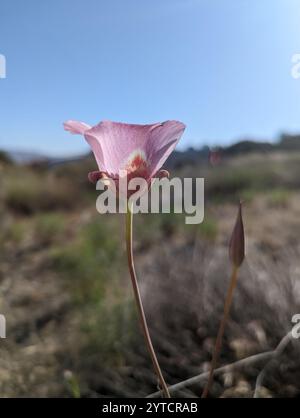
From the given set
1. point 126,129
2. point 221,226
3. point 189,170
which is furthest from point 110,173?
point 189,170

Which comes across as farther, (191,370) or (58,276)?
(58,276)

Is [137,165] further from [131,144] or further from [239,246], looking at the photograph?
[239,246]

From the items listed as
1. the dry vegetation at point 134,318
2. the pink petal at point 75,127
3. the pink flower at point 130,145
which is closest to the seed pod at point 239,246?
the pink flower at point 130,145

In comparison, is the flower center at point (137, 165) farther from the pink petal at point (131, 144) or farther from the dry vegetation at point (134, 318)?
the dry vegetation at point (134, 318)

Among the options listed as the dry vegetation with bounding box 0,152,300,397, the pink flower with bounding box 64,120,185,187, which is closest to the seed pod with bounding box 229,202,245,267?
the pink flower with bounding box 64,120,185,187

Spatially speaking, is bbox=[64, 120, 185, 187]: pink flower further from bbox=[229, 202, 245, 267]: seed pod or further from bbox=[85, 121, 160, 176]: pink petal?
bbox=[229, 202, 245, 267]: seed pod

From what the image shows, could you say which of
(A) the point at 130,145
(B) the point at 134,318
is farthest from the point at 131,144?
(B) the point at 134,318

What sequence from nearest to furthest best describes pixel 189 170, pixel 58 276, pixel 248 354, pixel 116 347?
pixel 248 354 → pixel 116 347 → pixel 58 276 → pixel 189 170
